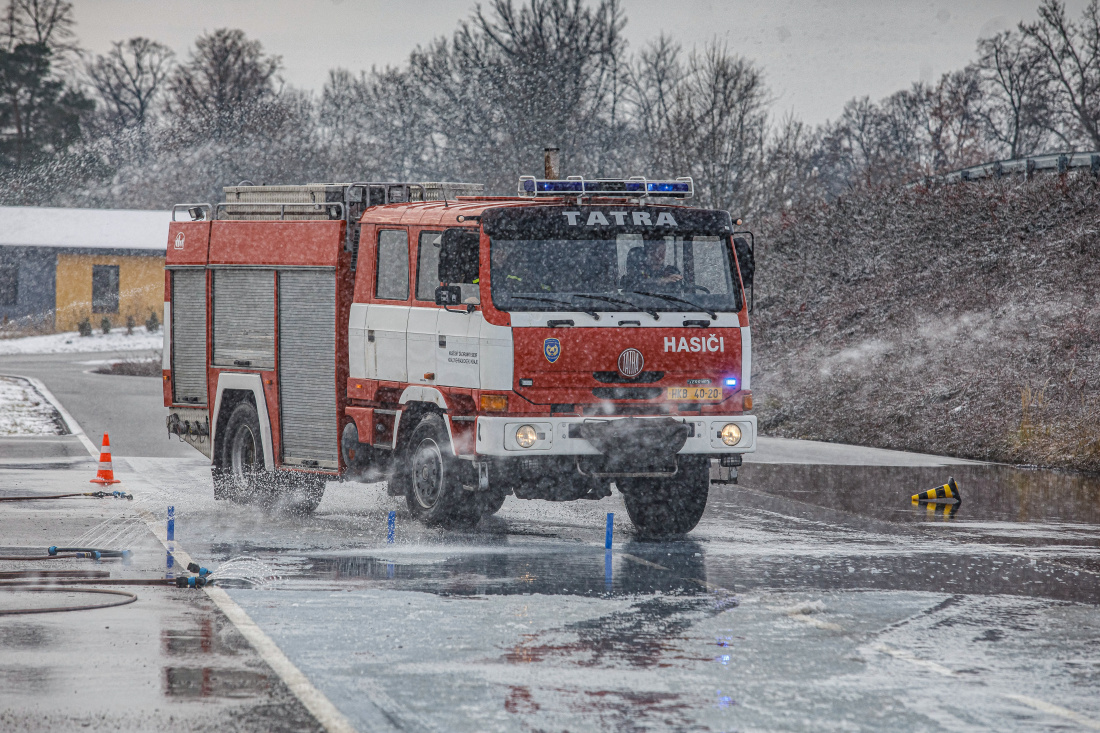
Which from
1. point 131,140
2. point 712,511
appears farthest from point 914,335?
point 131,140

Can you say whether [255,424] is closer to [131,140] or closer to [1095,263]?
[1095,263]

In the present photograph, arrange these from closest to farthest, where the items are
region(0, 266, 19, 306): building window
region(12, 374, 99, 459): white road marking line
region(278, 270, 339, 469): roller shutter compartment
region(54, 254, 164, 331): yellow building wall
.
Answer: region(278, 270, 339, 469): roller shutter compartment, region(12, 374, 99, 459): white road marking line, region(54, 254, 164, 331): yellow building wall, region(0, 266, 19, 306): building window

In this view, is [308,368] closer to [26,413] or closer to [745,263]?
[745,263]

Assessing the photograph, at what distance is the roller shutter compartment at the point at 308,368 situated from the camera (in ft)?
46.1

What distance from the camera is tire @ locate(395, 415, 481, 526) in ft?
41.5

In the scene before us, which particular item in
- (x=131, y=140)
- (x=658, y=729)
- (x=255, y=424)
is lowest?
(x=658, y=729)

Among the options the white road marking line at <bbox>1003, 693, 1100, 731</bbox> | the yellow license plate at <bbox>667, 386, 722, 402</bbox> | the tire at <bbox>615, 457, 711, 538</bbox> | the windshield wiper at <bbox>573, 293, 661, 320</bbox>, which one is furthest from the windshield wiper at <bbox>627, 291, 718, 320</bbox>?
the white road marking line at <bbox>1003, 693, 1100, 731</bbox>

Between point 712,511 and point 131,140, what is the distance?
75.9 metres

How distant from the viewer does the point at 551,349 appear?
39.8 ft

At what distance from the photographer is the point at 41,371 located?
41688 mm

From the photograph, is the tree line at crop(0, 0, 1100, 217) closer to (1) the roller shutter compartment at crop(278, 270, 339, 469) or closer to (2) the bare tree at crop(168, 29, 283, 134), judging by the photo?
(2) the bare tree at crop(168, 29, 283, 134)

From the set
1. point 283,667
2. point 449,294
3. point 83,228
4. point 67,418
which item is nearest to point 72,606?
point 283,667

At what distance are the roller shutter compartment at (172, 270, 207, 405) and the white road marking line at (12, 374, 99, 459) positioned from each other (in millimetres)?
4044

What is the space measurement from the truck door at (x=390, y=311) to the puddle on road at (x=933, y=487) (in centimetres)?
494
